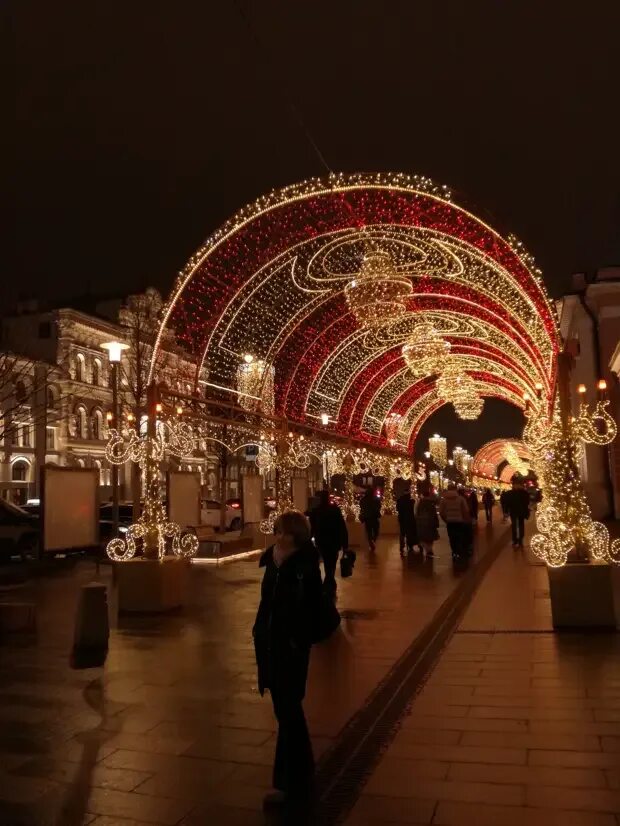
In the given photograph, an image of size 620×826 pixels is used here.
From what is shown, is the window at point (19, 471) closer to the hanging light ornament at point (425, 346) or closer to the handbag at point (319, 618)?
the hanging light ornament at point (425, 346)

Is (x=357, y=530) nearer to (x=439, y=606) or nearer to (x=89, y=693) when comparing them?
(x=439, y=606)

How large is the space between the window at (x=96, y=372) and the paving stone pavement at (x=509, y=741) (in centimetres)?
4610

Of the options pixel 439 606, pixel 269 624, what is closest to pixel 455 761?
pixel 269 624

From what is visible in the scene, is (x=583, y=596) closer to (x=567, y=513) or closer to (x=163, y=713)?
(x=567, y=513)

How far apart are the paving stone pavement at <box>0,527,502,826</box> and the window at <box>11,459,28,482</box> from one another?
34857 mm

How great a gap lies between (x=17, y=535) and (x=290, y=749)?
1981 cm

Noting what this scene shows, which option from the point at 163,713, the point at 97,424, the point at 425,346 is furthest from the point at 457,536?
the point at 97,424

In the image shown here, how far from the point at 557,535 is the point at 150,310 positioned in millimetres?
46504

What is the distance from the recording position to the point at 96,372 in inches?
2062

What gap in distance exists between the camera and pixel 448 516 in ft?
59.3

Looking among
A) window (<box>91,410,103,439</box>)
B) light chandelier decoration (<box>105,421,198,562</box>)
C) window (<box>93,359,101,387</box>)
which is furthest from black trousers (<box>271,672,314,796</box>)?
window (<box>93,359,101,387</box>)

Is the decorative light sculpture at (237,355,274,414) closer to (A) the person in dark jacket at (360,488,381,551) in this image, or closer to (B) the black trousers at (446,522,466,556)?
(A) the person in dark jacket at (360,488,381,551)

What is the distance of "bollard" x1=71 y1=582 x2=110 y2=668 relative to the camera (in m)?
7.72

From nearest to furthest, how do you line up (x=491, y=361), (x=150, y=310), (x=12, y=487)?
(x=491, y=361) < (x=12, y=487) < (x=150, y=310)
